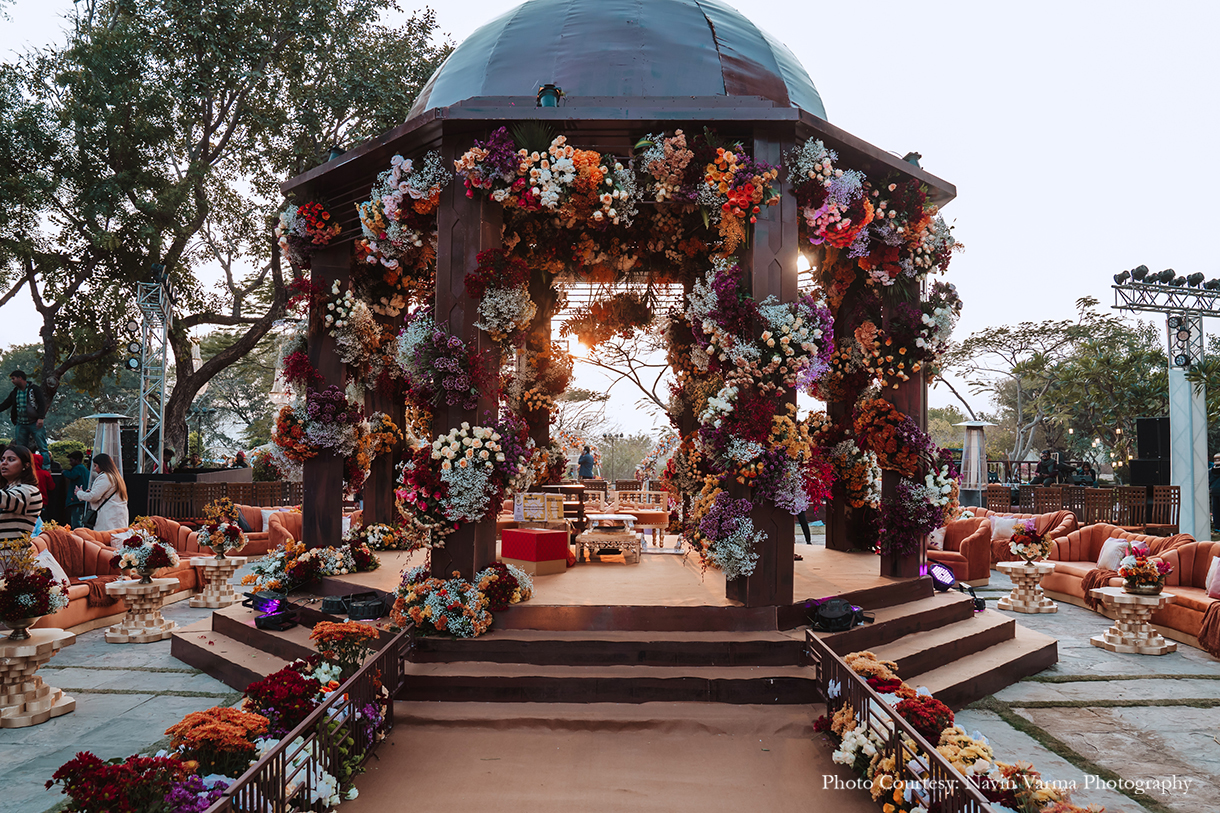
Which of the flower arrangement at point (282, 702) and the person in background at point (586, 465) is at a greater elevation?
the person in background at point (586, 465)

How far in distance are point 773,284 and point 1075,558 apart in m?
8.91

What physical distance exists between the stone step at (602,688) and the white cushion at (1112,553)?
7.50m

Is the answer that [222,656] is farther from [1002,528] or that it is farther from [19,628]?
[1002,528]

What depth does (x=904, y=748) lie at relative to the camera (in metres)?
4.06

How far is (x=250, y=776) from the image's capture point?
10.6 ft

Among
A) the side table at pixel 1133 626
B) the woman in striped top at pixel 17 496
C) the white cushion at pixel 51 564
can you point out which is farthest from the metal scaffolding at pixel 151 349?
the side table at pixel 1133 626

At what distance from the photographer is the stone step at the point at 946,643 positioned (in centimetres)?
669

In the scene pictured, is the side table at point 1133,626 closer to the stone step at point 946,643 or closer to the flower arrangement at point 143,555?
the stone step at point 946,643

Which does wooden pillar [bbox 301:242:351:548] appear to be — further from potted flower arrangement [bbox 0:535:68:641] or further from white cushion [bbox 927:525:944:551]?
white cushion [bbox 927:525:944:551]

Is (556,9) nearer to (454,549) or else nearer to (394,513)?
(454,549)

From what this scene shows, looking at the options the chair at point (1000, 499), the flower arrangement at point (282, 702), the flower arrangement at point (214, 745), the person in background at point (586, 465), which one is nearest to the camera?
the flower arrangement at point (214, 745)

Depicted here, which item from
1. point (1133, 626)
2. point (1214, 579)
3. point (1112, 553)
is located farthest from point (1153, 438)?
point (1133, 626)

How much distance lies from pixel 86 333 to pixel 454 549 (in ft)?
60.2

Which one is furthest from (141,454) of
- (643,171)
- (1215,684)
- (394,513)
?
(1215,684)
